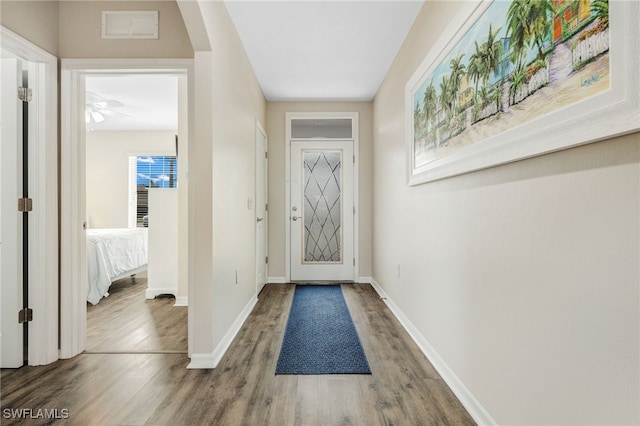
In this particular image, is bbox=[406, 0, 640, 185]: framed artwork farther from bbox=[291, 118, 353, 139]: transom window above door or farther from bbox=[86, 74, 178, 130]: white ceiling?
bbox=[86, 74, 178, 130]: white ceiling

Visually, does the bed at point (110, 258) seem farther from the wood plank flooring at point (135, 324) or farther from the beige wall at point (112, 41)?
the beige wall at point (112, 41)

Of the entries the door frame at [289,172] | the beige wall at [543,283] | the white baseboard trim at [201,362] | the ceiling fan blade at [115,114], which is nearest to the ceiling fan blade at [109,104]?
the ceiling fan blade at [115,114]

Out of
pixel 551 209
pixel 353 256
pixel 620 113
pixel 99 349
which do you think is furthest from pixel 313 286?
pixel 620 113

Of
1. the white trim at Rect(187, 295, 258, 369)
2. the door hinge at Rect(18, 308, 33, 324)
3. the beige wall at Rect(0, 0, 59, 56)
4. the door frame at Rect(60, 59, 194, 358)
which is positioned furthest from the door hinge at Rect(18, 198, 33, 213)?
the white trim at Rect(187, 295, 258, 369)

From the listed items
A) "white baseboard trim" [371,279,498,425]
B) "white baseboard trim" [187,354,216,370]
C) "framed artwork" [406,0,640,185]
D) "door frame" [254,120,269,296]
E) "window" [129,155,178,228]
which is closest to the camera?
"framed artwork" [406,0,640,185]

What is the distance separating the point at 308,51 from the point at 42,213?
2.49 meters

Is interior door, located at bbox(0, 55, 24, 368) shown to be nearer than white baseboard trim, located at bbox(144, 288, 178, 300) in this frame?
Yes

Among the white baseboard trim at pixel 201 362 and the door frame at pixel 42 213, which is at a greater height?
the door frame at pixel 42 213

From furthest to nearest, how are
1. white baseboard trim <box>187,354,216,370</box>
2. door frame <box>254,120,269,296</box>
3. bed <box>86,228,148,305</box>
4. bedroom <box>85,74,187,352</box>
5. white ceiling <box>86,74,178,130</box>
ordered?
white ceiling <box>86,74,178,130</box> → door frame <box>254,120,269,296</box> → bed <box>86,228,148,305</box> → bedroom <box>85,74,187,352</box> → white baseboard trim <box>187,354,216,370</box>

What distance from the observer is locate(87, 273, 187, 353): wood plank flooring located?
2443mm

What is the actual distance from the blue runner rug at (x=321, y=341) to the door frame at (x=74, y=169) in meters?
0.71

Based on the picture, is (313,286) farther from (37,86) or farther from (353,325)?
(37,86)

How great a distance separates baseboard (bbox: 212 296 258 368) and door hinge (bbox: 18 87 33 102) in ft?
6.60

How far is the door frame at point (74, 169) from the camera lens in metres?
2.21
